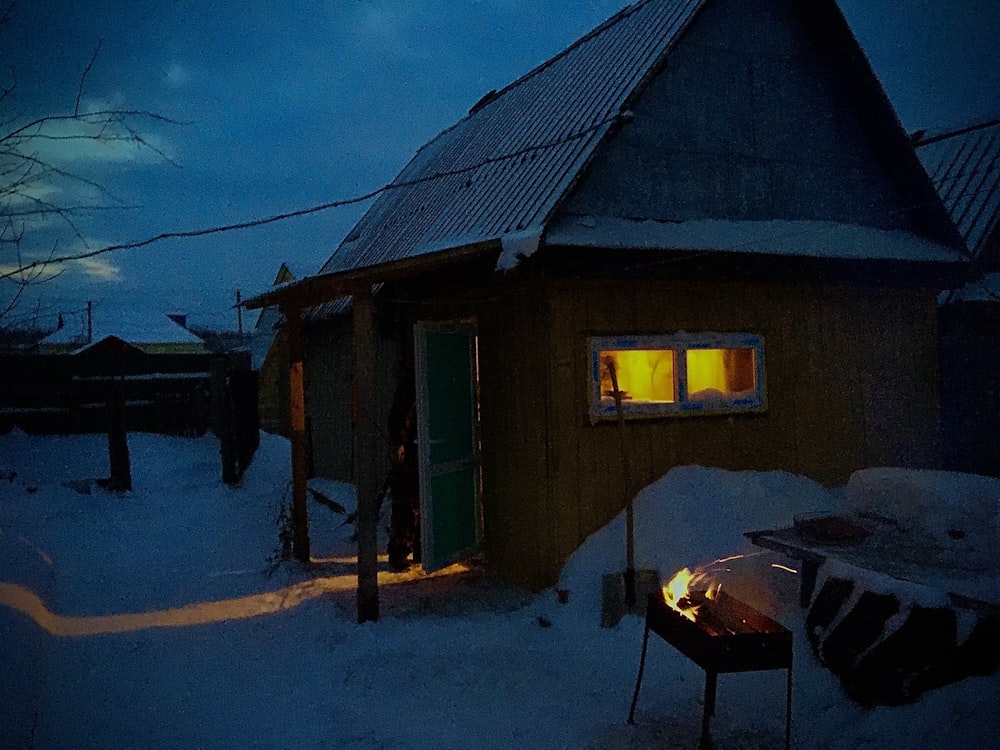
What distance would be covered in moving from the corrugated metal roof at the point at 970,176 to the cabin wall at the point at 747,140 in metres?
3.25

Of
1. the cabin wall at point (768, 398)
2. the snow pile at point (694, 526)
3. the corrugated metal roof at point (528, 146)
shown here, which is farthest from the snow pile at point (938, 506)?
the corrugated metal roof at point (528, 146)

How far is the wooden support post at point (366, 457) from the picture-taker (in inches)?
243

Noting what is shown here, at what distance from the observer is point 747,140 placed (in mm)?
7688

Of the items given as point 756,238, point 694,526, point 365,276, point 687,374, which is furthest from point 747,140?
point 365,276

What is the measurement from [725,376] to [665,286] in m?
2.24

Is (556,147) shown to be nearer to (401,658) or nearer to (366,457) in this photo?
(366,457)

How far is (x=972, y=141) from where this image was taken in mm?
12133

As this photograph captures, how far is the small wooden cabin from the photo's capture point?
6578 millimetres

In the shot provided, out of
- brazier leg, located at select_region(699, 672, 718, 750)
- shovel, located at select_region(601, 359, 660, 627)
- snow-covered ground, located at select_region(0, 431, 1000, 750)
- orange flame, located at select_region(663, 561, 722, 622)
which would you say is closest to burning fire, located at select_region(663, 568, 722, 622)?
orange flame, located at select_region(663, 561, 722, 622)

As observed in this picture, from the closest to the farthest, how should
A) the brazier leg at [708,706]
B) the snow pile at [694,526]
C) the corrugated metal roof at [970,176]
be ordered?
the brazier leg at [708,706] < the snow pile at [694,526] < the corrugated metal roof at [970,176]

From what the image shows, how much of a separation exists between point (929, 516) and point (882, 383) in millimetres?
3344

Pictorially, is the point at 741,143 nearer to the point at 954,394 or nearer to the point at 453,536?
the point at 453,536

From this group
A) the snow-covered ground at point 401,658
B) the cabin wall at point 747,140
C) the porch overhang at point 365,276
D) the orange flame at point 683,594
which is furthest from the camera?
the cabin wall at point 747,140

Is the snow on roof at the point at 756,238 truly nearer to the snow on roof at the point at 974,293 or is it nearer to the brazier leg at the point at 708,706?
the snow on roof at the point at 974,293
